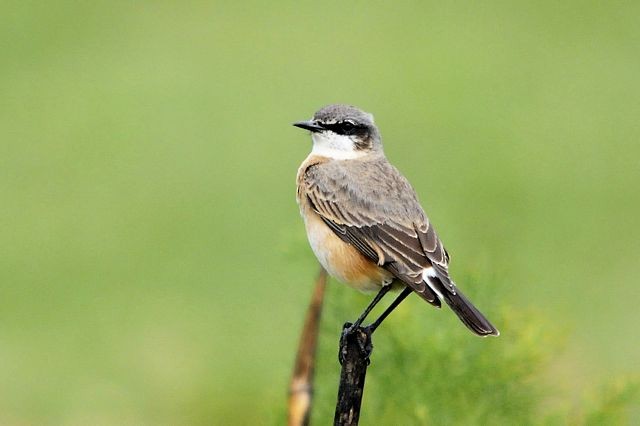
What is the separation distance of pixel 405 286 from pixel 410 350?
2.43 ft

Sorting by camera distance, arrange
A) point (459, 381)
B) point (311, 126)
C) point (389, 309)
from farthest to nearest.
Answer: point (311, 126) < point (459, 381) < point (389, 309)

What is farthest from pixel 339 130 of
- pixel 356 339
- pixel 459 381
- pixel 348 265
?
pixel 356 339

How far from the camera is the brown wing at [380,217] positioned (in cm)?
615

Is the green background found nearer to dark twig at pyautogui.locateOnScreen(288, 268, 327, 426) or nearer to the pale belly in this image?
the pale belly

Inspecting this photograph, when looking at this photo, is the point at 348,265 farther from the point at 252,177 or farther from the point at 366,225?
the point at 252,177

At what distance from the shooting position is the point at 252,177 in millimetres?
13477

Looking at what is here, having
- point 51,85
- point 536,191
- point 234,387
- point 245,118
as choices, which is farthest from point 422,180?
point 51,85

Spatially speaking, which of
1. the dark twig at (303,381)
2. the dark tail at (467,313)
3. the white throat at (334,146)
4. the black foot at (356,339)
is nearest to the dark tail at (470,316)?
the dark tail at (467,313)

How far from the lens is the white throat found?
23.2 feet

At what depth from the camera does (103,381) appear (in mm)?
10664

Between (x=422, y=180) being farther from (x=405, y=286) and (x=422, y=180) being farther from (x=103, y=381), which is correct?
(x=405, y=286)

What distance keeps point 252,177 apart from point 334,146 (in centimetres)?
642

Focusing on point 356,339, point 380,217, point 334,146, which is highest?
point 334,146

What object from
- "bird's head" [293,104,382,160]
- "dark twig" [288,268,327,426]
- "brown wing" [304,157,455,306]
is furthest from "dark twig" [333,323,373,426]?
"bird's head" [293,104,382,160]
